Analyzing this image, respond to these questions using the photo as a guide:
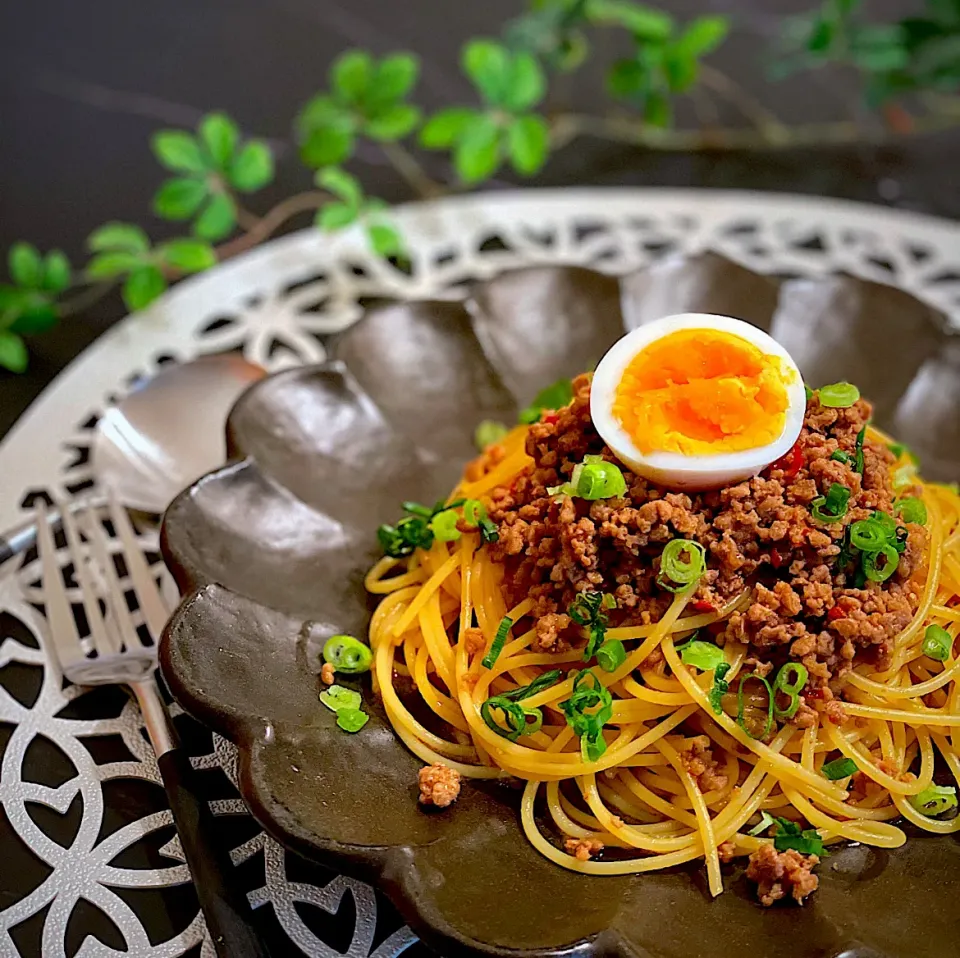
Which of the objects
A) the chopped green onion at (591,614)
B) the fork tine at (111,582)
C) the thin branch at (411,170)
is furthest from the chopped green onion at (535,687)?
the thin branch at (411,170)

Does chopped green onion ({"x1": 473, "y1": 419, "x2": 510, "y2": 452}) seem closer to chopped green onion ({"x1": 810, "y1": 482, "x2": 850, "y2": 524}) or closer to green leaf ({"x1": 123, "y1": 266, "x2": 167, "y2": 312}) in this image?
chopped green onion ({"x1": 810, "y1": 482, "x2": 850, "y2": 524})

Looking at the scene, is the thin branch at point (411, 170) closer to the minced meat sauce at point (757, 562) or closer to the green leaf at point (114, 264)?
the green leaf at point (114, 264)

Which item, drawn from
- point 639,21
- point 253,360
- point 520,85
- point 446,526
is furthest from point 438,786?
point 639,21

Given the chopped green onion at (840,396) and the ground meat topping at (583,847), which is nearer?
the ground meat topping at (583,847)

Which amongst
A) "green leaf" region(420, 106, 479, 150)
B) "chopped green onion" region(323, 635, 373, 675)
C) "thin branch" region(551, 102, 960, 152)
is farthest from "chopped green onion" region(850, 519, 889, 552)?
"thin branch" region(551, 102, 960, 152)

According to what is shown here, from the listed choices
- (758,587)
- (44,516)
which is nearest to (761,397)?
(758,587)

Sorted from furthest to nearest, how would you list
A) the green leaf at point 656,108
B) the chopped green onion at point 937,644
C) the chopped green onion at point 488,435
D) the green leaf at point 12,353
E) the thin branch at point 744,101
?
1. the thin branch at point 744,101
2. the green leaf at point 656,108
3. the green leaf at point 12,353
4. the chopped green onion at point 488,435
5. the chopped green onion at point 937,644
